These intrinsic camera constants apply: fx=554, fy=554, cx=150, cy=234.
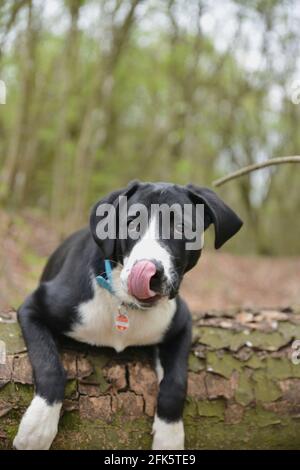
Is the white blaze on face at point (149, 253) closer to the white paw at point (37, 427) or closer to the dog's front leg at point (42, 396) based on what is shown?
the dog's front leg at point (42, 396)

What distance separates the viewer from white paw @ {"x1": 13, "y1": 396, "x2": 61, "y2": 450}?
266 centimetres

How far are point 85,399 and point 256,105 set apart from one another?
15.7m

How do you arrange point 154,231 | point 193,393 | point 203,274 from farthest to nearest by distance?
point 203,274, point 193,393, point 154,231

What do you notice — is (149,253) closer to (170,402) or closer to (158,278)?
(158,278)

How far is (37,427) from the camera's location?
2.67 meters

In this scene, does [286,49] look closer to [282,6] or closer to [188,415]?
[282,6]

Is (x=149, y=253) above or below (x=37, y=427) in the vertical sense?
above

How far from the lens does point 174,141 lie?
1379 cm

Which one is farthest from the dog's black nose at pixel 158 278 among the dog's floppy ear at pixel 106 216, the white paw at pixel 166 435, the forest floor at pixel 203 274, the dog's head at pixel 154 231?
the forest floor at pixel 203 274

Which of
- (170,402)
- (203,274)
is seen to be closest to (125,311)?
(170,402)

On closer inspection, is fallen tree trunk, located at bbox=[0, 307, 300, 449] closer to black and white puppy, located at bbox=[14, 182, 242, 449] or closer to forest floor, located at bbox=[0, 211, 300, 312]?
black and white puppy, located at bbox=[14, 182, 242, 449]

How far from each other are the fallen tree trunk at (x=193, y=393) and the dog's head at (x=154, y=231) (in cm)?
48

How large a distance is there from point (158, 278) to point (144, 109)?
1509cm

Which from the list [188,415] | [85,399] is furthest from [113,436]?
[188,415]
